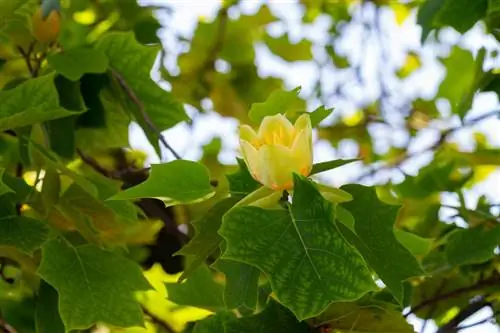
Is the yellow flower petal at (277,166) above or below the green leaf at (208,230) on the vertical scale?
above

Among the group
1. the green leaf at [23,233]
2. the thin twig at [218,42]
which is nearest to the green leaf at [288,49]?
the thin twig at [218,42]

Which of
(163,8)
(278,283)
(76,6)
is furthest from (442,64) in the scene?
(278,283)

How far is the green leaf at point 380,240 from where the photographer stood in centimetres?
63

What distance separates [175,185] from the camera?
1.94 feet

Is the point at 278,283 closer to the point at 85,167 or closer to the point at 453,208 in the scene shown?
the point at 453,208

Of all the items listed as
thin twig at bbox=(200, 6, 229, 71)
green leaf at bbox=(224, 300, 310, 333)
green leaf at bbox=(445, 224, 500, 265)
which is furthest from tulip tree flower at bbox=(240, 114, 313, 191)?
thin twig at bbox=(200, 6, 229, 71)

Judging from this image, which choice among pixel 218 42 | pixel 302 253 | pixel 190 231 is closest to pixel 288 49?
pixel 218 42

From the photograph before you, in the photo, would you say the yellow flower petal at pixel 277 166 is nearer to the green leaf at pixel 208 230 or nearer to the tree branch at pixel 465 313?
the green leaf at pixel 208 230

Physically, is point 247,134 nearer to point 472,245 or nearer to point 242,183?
point 242,183

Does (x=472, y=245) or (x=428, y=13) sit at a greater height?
(x=428, y=13)

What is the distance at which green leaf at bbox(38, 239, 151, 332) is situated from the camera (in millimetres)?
690

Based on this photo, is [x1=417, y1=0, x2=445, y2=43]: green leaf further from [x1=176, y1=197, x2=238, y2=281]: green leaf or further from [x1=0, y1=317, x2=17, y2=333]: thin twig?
[x1=0, y1=317, x2=17, y2=333]: thin twig

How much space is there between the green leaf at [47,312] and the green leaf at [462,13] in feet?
1.44

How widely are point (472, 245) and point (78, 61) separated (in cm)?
43
